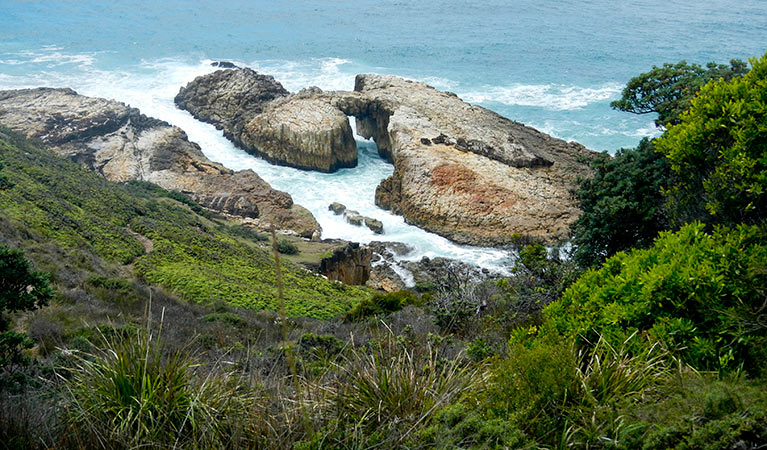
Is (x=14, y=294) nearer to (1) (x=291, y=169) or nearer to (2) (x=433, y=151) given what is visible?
(2) (x=433, y=151)

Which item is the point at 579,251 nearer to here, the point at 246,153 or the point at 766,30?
the point at 246,153

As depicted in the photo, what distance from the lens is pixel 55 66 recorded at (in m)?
56.2

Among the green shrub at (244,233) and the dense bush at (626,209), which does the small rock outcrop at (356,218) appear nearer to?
the green shrub at (244,233)

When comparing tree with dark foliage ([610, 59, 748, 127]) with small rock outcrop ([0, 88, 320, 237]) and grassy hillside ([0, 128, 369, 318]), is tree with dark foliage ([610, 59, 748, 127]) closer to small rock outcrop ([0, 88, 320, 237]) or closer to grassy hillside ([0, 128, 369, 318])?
grassy hillside ([0, 128, 369, 318])

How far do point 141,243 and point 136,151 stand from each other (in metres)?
17.9

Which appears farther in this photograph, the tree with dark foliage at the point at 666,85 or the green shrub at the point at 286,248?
the green shrub at the point at 286,248

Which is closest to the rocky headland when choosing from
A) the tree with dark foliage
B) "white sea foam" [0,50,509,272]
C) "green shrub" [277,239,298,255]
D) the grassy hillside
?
"white sea foam" [0,50,509,272]

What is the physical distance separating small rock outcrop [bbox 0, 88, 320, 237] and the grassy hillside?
9.12 feet

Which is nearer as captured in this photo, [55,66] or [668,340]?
[668,340]

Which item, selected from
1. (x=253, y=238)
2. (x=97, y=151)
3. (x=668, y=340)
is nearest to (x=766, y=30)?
(x=253, y=238)

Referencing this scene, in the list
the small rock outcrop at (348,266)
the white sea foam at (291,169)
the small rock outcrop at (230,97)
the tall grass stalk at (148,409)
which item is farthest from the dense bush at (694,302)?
the small rock outcrop at (230,97)

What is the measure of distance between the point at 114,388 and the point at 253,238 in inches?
881

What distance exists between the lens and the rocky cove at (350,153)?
88.0ft

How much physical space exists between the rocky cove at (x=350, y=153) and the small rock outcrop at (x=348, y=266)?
5cm
